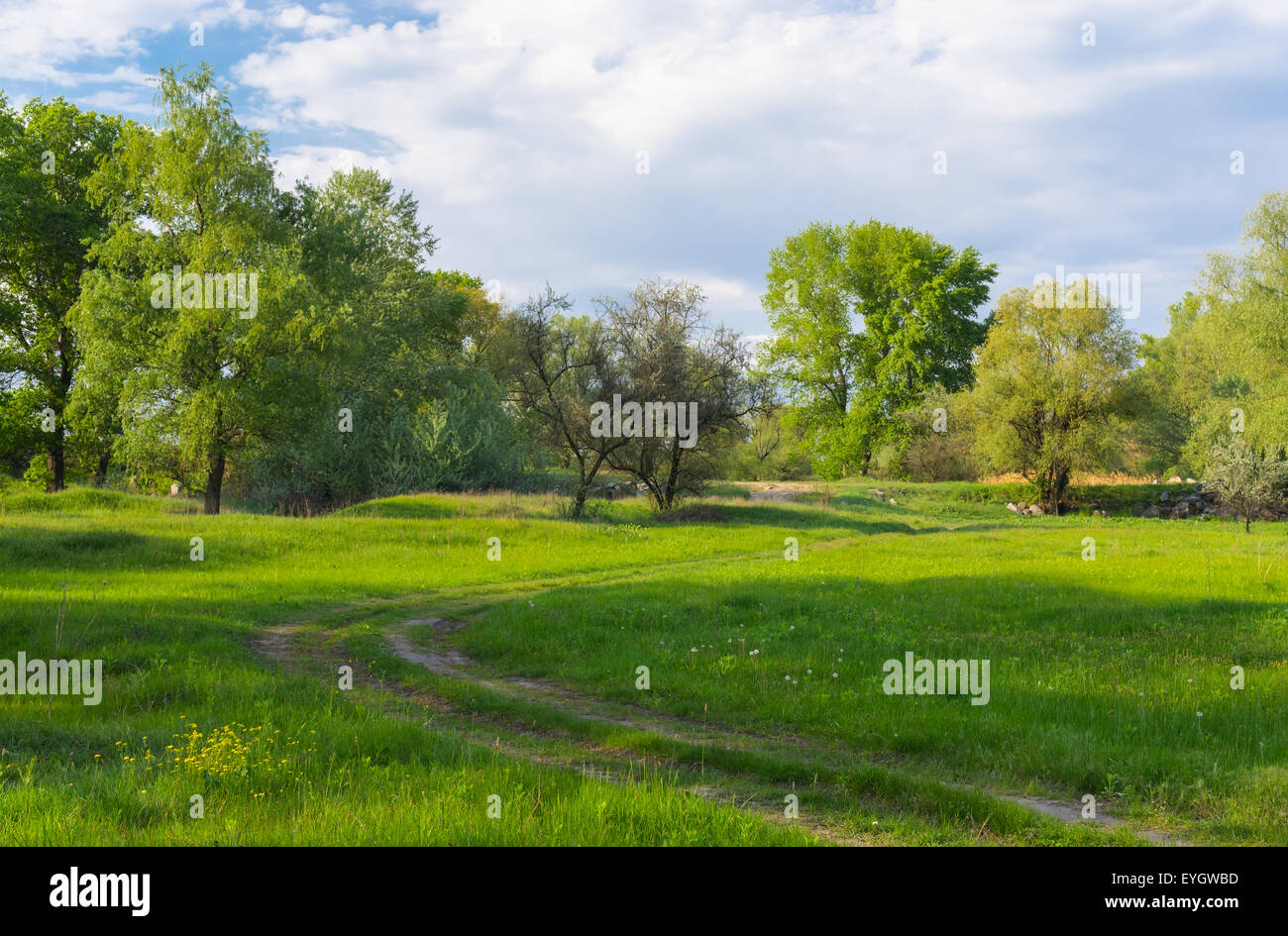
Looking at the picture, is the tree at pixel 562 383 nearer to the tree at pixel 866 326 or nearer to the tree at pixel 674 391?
the tree at pixel 674 391

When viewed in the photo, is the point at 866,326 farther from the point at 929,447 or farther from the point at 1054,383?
the point at 1054,383

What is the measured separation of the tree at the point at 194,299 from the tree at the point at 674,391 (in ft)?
46.3

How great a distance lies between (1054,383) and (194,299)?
46269mm

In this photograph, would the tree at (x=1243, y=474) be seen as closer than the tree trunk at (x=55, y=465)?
Yes

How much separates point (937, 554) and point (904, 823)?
21.4m

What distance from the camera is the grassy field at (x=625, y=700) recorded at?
6.46 meters

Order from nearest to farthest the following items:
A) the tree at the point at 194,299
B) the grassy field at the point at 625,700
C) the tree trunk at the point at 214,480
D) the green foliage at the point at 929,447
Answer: the grassy field at the point at 625,700, the tree at the point at 194,299, the tree trunk at the point at 214,480, the green foliage at the point at 929,447

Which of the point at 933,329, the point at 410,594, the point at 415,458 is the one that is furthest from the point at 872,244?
the point at 410,594

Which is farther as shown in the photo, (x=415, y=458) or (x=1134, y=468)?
(x=1134, y=468)

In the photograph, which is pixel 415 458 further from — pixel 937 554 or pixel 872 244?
pixel 872 244

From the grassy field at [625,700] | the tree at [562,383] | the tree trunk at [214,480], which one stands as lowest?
the grassy field at [625,700]

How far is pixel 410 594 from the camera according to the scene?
20.1 m

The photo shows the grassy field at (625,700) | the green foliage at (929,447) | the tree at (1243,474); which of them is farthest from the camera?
the green foliage at (929,447)

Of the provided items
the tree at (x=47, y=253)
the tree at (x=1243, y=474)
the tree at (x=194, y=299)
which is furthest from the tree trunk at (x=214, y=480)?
the tree at (x=1243, y=474)
